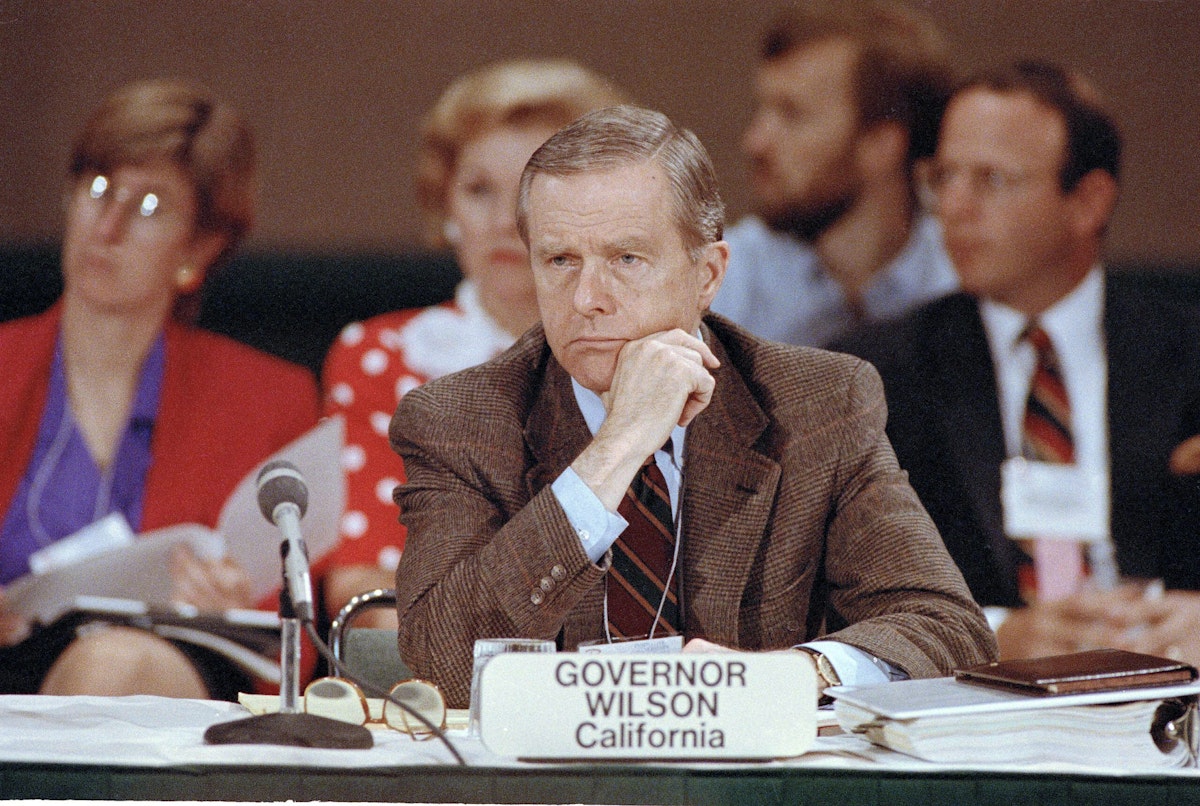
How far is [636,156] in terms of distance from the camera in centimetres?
191

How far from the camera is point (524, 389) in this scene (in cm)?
204

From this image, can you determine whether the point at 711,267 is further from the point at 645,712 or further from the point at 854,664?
the point at 645,712

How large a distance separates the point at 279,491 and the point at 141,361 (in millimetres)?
2099

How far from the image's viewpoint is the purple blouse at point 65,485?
10.7ft

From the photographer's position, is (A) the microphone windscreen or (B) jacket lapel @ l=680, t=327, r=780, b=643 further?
(B) jacket lapel @ l=680, t=327, r=780, b=643

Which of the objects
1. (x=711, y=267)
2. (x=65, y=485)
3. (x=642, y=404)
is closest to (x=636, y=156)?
(x=711, y=267)

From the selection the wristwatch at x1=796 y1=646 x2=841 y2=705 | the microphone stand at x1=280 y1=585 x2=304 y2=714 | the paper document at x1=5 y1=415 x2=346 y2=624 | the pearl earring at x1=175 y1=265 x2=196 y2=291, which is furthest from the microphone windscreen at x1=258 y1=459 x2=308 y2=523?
the pearl earring at x1=175 y1=265 x2=196 y2=291

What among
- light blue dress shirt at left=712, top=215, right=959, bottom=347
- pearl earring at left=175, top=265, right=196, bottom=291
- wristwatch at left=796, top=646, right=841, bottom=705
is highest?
pearl earring at left=175, top=265, right=196, bottom=291

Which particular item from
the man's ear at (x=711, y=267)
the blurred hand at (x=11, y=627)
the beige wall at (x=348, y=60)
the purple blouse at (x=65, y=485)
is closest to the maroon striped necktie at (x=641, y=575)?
the man's ear at (x=711, y=267)

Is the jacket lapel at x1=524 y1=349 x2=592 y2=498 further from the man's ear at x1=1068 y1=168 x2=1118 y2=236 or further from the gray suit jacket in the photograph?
the man's ear at x1=1068 y1=168 x2=1118 y2=236

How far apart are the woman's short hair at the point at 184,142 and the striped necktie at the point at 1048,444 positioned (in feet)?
6.66

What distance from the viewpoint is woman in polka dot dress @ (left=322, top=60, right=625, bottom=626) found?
10.7 feet

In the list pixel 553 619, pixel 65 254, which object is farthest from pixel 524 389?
pixel 65 254

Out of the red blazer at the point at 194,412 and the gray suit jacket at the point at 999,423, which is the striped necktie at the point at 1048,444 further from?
the red blazer at the point at 194,412
